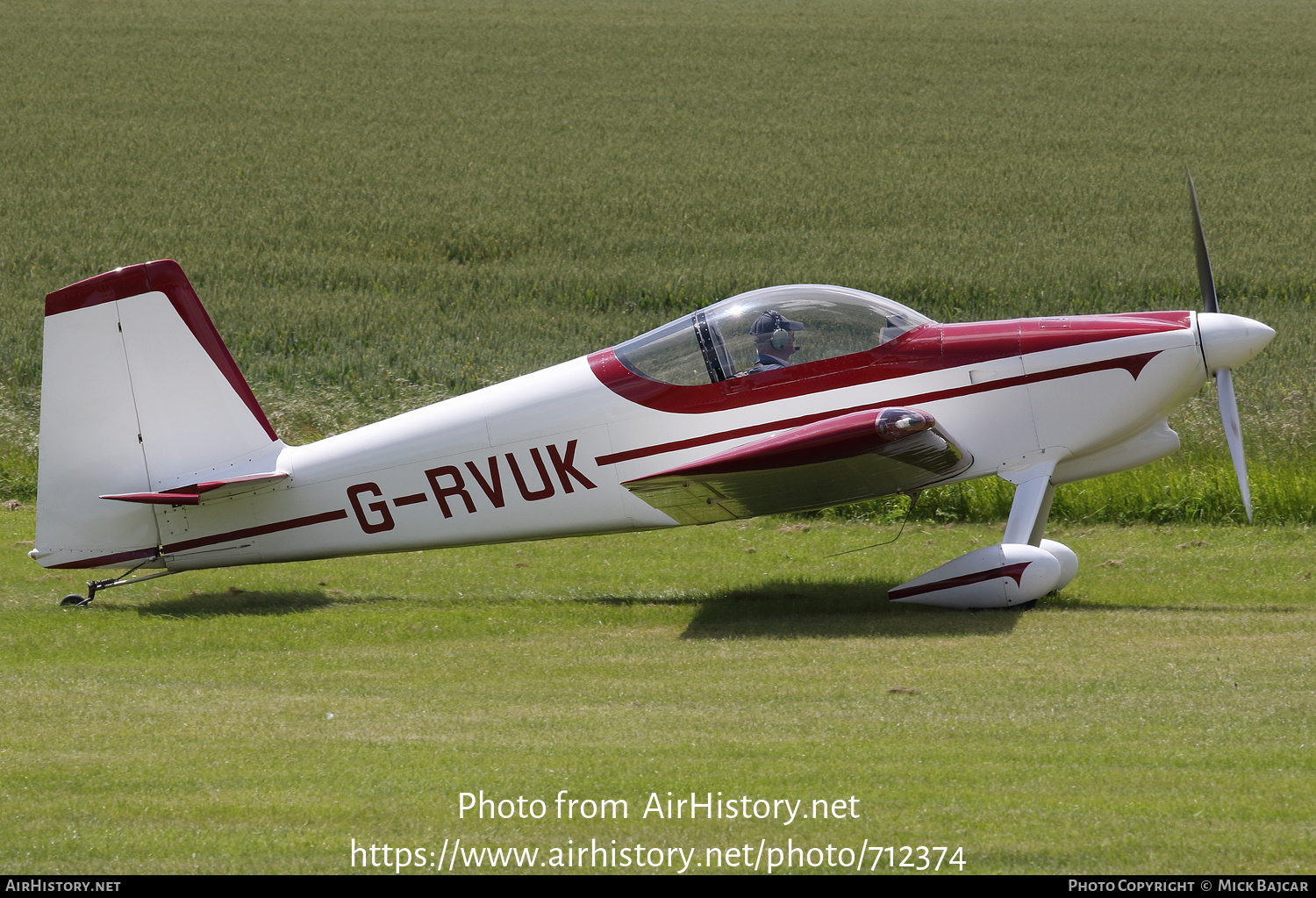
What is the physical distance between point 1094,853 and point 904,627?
390cm

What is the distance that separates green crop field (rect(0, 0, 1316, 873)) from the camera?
4727mm

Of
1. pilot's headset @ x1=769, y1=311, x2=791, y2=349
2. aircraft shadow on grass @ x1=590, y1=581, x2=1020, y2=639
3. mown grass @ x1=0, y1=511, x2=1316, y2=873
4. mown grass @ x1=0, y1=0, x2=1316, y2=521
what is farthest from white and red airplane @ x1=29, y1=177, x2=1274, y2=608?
mown grass @ x1=0, y1=0, x2=1316, y2=521

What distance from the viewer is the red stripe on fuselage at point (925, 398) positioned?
322 inches

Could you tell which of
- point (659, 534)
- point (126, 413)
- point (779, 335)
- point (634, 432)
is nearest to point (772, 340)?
point (779, 335)

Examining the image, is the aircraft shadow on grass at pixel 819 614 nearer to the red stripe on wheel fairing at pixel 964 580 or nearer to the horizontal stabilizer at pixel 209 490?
the red stripe on wheel fairing at pixel 964 580

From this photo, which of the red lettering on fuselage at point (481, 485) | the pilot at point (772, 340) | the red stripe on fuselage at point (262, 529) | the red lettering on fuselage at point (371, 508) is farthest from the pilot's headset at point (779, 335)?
the red stripe on fuselage at point (262, 529)

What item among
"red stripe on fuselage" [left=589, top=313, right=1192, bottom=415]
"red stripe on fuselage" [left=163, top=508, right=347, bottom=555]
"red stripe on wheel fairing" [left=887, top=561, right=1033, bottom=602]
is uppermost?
"red stripe on fuselage" [left=589, top=313, right=1192, bottom=415]

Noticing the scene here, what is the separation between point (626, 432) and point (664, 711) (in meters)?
3.06

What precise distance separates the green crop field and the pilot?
6.00 ft

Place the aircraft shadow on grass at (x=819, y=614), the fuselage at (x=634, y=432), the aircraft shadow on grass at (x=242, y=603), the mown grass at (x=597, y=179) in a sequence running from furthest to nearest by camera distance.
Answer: the mown grass at (x=597, y=179) < the aircraft shadow on grass at (x=242, y=603) < the fuselage at (x=634, y=432) < the aircraft shadow on grass at (x=819, y=614)

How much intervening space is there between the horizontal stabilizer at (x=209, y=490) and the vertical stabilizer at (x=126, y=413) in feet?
0.36

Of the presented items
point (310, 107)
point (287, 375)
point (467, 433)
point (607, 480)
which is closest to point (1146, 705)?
point (607, 480)

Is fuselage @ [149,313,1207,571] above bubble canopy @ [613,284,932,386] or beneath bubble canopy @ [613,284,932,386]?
beneath

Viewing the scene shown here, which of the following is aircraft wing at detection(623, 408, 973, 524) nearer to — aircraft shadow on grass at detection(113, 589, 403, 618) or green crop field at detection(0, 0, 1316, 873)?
green crop field at detection(0, 0, 1316, 873)
